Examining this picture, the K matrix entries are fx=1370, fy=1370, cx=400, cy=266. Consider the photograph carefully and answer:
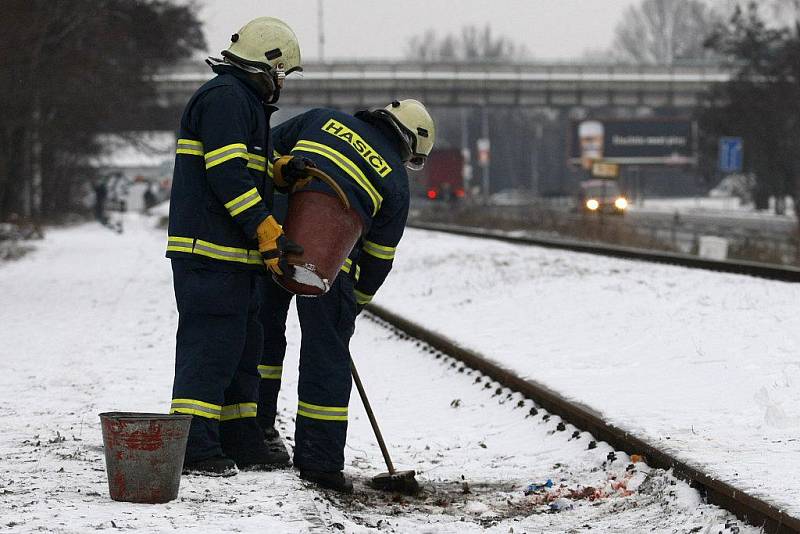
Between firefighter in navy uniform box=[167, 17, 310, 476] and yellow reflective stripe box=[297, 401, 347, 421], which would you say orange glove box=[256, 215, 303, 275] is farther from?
yellow reflective stripe box=[297, 401, 347, 421]

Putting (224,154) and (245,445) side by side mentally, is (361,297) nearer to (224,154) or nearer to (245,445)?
(245,445)

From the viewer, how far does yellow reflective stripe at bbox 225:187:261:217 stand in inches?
241

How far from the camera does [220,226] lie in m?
6.30

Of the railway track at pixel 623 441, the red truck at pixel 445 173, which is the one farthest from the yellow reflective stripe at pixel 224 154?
the red truck at pixel 445 173

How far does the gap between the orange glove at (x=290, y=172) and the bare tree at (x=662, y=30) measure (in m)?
132

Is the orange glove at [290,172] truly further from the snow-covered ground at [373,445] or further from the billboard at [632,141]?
the billboard at [632,141]

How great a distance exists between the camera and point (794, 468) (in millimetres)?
6273

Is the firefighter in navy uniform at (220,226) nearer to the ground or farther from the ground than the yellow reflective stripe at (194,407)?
farther from the ground

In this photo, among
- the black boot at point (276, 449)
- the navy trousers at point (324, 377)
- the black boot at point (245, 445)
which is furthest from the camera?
the black boot at point (276, 449)

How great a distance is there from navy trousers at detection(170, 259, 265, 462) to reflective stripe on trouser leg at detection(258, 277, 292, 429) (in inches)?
21.9

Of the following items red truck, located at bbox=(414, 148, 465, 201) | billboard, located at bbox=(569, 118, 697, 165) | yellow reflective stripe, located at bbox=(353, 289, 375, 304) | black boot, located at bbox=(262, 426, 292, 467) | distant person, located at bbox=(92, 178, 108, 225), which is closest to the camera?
black boot, located at bbox=(262, 426, 292, 467)

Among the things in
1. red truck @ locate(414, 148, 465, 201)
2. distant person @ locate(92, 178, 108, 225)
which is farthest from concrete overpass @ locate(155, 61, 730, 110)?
distant person @ locate(92, 178, 108, 225)

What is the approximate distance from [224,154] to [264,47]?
623 millimetres

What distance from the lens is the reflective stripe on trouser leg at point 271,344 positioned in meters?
6.99
